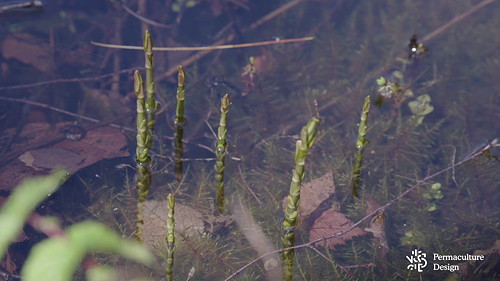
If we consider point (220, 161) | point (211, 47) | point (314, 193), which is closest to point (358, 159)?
point (314, 193)

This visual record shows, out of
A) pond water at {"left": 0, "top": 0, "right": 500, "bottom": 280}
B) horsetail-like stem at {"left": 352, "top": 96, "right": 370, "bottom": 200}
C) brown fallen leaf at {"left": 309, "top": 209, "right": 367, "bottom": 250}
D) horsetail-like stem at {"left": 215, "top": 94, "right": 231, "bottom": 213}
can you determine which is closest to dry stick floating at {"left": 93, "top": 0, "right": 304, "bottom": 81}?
Answer: pond water at {"left": 0, "top": 0, "right": 500, "bottom": 280}

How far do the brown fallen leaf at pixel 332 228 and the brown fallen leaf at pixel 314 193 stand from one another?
0.10m

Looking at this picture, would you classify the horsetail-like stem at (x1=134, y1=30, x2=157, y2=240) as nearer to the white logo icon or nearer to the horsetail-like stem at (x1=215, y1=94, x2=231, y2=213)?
the horsetail-like stem at (x1=215, y1=94, x2=231, y2=213)

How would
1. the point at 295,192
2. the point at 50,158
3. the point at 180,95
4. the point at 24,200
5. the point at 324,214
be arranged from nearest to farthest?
the point at 295,192
the point at 24,200
the point at 180,95
the point at 324,214
the point at 50,158

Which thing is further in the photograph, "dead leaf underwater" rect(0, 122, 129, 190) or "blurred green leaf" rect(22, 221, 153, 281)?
"dead leaf underwater" rect(0, 122, 129, 190)

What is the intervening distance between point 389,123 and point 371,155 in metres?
0.46

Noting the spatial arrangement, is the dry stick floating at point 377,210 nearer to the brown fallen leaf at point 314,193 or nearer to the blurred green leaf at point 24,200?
the brown fallen leaf at point 314,193

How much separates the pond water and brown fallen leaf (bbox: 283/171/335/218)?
0.7 inches

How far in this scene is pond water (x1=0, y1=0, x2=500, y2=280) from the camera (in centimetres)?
343

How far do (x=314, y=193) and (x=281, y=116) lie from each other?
3.40 ft

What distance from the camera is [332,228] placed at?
3.50 m

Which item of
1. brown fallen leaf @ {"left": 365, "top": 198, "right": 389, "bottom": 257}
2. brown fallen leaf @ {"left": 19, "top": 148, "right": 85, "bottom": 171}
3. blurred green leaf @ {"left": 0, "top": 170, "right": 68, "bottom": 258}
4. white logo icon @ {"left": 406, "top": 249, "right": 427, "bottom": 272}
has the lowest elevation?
white logo icon @ {"left": 406, "top": 249, "right": 427, "bottom": 272}

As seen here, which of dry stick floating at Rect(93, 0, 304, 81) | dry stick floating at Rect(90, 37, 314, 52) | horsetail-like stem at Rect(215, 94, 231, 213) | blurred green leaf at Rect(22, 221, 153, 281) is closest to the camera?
blurred green leaf at Rect(22, 221, 153, 281)

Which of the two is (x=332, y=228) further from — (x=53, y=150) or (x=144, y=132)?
(x=53, y=150)
